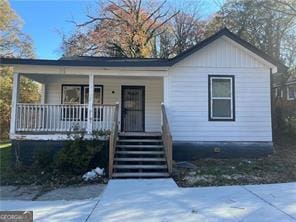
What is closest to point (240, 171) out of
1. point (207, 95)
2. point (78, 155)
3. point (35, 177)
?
point (207, 95)

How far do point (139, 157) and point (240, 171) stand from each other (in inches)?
127

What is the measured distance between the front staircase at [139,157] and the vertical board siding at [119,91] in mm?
2380

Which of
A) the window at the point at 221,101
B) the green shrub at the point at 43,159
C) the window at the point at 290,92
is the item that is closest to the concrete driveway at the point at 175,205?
the green shrub at the point at 43,159

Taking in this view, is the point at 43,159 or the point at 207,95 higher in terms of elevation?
the point at 207,95

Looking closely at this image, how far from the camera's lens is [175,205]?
706 centimetres

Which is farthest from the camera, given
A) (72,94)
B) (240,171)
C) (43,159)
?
(72,94)

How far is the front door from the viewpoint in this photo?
49.4ft

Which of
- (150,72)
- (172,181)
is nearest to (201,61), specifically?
(150,72)

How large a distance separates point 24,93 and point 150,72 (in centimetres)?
1493

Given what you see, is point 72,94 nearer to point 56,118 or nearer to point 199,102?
point 56,118

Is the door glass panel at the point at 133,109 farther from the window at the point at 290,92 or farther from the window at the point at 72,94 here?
the window at the point at 290,92

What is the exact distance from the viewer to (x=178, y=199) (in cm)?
756

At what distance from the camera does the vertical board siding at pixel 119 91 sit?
15055 mm

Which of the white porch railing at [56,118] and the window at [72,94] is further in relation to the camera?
the window at [72,94]
